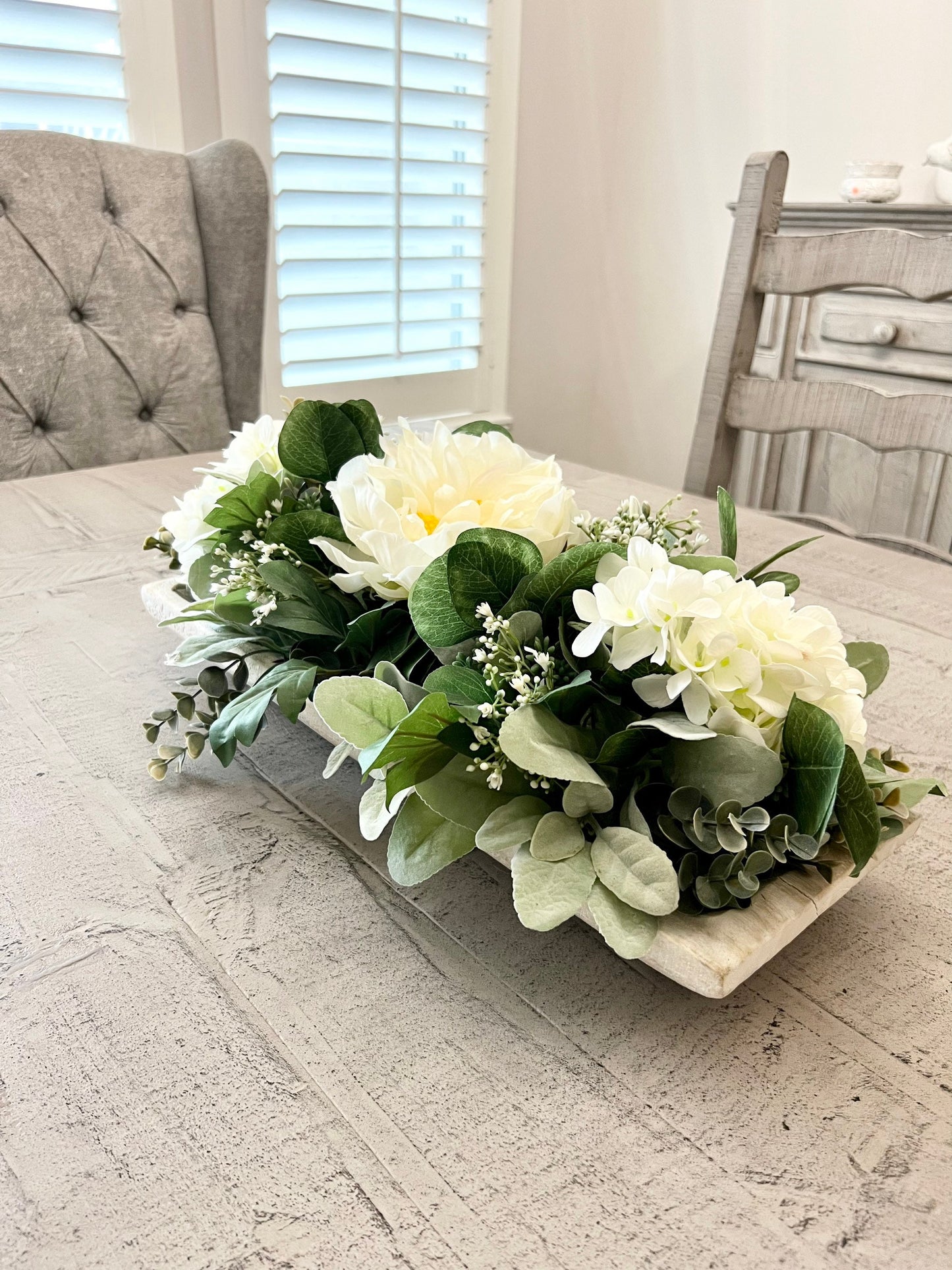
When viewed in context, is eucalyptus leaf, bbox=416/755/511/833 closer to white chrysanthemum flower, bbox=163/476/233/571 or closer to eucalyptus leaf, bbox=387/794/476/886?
eucalyptus leaf, bbox=387/794/476/886

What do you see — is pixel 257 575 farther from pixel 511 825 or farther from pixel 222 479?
pixel 511 825

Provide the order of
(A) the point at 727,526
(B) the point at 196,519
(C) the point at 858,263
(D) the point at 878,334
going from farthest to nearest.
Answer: (D) the point at 878,334
(C) the point at 858,263
(B) the point at 196,519
(A) the point at 727,526

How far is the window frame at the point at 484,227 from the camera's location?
200cm

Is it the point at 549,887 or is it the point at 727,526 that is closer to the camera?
the point at 549,887

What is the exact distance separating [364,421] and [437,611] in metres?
0.18

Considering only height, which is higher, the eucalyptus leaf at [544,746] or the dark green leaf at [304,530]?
the dark green leaf at [304,530]

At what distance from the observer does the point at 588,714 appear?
41 centimetres

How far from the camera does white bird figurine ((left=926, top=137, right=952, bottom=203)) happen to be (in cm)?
183

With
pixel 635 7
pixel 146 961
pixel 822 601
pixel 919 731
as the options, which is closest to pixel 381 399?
pixel 635 7

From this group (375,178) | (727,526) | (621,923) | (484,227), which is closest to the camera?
(621,923)

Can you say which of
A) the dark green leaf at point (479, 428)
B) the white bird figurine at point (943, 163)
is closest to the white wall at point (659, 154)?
the white bird figurine at point (943, 163)

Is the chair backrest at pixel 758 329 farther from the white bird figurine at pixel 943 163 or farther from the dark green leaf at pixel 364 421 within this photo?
the white bird figurine at pixel 943 163

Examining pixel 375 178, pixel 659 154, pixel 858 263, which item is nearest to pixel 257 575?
pixel 858 263

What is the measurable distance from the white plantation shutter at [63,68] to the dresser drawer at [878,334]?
1.41 metres
